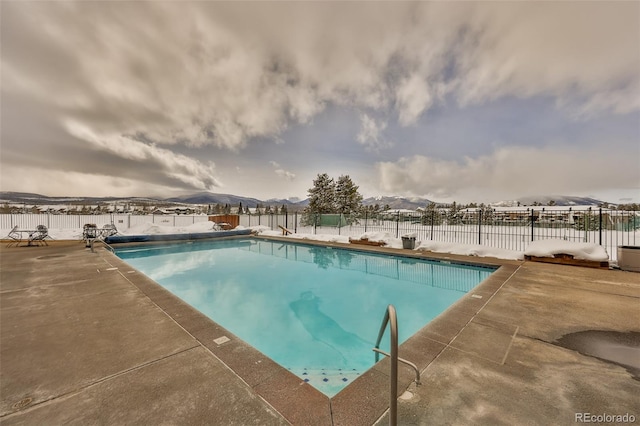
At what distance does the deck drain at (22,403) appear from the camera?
1684mm

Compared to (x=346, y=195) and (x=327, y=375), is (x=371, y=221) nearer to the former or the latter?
(x=346, y=195)

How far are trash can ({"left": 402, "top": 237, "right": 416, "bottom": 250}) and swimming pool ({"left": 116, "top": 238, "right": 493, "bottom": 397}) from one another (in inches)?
42.5

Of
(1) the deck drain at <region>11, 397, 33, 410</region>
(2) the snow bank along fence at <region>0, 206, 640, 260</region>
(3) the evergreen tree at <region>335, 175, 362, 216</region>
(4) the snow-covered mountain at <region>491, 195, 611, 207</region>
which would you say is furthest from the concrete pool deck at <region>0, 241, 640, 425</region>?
(3) the evergreen tree at <region>335, 175, 362, 216</region>

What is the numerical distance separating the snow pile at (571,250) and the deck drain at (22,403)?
1012 centimetres

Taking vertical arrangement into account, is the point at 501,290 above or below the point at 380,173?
below

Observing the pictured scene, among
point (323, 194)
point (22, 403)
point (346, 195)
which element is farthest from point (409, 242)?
point (323, 194)

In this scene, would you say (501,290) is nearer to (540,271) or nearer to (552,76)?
(540,271)

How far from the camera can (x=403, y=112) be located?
1498cm

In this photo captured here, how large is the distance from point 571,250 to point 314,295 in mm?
7136

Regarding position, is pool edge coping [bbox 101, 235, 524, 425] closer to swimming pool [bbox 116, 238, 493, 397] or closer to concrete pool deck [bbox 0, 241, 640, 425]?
concrete pool deck [bbox 0, 241, 640, 425]

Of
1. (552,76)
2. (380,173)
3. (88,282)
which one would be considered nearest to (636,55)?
(552,76)

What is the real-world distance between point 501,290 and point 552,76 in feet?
31.8

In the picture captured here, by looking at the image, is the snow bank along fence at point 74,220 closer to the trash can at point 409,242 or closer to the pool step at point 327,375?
the trash can at point 409,242

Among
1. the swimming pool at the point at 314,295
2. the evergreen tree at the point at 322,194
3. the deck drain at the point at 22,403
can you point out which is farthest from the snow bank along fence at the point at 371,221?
the deck drain at the point at 22,403
